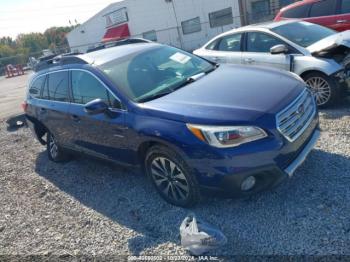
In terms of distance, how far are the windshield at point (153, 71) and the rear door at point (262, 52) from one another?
1856mm

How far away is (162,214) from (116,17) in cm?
2680

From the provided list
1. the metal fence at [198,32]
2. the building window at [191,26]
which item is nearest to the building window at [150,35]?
the metal fence at [198,32]

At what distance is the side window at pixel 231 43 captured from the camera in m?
6.87

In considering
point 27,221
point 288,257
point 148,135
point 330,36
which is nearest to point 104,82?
point 148,135

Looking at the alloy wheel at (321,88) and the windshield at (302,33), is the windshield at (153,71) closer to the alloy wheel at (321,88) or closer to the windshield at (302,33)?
the alloy wheel at (321,88)

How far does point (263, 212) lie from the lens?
355 centimetres

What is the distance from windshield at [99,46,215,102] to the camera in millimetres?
4066

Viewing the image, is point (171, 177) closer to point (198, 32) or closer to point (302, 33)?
point (302, 33)

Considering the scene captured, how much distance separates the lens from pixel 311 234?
3.07 m

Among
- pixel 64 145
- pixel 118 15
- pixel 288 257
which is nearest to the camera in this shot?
pixel 288 257

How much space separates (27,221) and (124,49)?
8.77ft

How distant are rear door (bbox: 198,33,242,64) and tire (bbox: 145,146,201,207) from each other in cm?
366

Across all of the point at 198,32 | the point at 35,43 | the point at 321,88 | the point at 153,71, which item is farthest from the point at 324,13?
the point at 35,43

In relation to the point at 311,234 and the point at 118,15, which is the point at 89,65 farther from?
the point at 118,15
